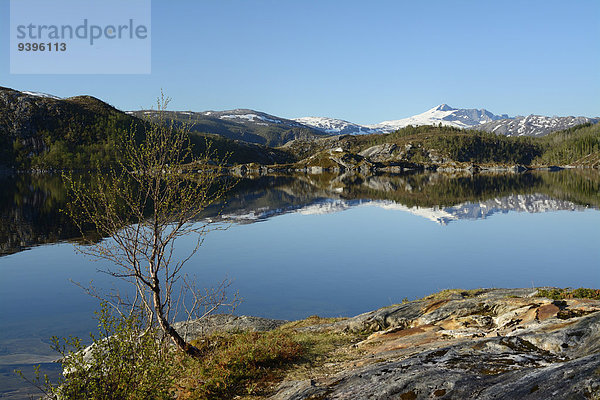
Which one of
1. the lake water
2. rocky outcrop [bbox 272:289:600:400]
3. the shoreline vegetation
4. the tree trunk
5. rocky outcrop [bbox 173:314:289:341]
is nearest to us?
rocky outcrop [bbox 272:289:600:400]

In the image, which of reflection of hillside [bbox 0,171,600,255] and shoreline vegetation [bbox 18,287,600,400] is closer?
shoreline vegetation [bbox 18,287,600,400]

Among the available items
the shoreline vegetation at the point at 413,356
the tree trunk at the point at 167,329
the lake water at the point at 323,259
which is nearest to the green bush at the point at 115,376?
the shoreline vegetation at the point at 413,356

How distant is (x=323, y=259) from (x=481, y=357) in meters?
37.1

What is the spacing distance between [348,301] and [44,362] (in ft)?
69.3

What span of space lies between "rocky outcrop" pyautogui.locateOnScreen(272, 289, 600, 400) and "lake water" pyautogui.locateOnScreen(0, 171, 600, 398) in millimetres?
14185

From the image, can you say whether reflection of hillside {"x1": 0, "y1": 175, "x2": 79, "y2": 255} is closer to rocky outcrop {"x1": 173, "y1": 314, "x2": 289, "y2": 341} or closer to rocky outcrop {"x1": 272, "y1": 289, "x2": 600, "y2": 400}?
rocky outcrop {"x1": 173, "y1": 314, "x2": 289, "y2": 341}

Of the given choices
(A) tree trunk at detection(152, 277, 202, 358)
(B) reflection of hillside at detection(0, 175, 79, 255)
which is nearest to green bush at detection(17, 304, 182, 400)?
(A) tree trunk at detection(152, 277, 202, 358)

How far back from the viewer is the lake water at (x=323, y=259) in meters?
31.9

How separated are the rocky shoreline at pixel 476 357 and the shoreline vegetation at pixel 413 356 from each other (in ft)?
0.09

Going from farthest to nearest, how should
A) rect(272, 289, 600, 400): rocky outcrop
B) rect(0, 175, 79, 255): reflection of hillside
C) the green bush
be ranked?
rect(0, 175, 79, 255): reflection of hillside < the green bush < rect(272, 289, 600, 400): rocky outcrop

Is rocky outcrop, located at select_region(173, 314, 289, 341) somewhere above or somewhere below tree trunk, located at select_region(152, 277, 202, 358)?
below

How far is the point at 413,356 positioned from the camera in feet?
40.1

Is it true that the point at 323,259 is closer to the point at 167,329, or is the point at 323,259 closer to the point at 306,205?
the point at 167,329

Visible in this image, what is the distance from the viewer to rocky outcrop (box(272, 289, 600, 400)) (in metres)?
8.19
